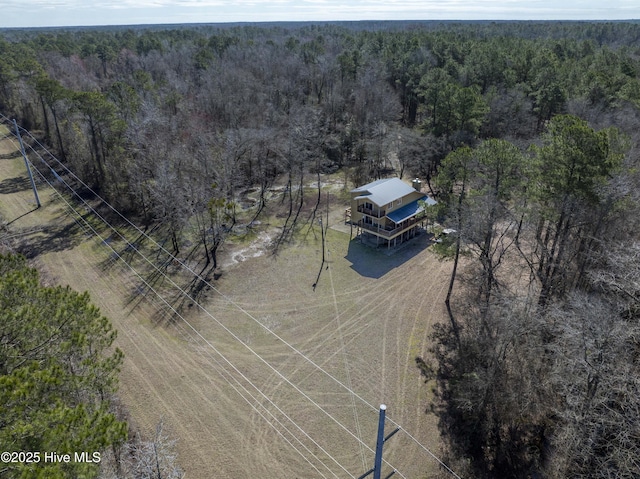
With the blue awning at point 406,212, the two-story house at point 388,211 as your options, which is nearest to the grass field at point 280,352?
the two-story house at point 388,211

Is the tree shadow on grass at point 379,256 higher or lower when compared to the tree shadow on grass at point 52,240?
lower

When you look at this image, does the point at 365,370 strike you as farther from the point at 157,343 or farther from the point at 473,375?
the point at 157,343

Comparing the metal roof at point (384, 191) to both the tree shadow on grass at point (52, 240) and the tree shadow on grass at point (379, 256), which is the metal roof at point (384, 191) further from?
the tree shadow on grass at point (52, 240)

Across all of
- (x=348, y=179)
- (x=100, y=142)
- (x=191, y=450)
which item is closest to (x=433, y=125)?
(x=348, y=179)

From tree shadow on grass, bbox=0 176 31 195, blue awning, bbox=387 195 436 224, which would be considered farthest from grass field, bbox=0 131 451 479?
tree shadow on grass, bbox=0 176 31 195

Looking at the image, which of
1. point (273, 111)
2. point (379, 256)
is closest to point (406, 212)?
point (379, 256)

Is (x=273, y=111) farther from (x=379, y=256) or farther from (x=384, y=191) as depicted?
(x=379, y=256)
